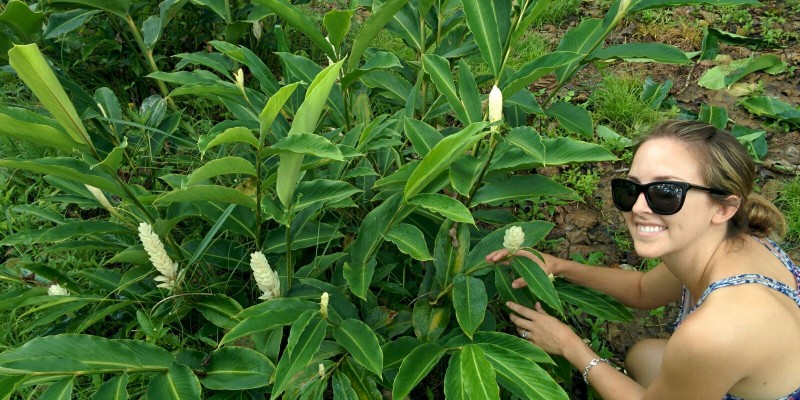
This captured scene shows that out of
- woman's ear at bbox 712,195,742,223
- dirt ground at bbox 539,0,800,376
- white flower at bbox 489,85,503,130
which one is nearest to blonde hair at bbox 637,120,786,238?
woman's ear at bbox 712,195,742,223

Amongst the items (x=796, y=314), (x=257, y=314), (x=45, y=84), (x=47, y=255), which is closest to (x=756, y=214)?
(x=796, y=314)

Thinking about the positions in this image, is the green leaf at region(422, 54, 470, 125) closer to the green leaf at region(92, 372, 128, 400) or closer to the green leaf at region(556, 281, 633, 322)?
the green leaf at region(556, 281, 633, 322)

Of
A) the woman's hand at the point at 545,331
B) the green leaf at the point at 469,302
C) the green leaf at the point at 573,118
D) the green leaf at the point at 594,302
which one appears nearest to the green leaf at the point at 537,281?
the green leaf at the point at 469,302

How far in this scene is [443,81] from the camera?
1.66 metres

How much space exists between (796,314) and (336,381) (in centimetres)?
119

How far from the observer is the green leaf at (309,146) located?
1257 millimetres

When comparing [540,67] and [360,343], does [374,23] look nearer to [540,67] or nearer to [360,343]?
[540,67]

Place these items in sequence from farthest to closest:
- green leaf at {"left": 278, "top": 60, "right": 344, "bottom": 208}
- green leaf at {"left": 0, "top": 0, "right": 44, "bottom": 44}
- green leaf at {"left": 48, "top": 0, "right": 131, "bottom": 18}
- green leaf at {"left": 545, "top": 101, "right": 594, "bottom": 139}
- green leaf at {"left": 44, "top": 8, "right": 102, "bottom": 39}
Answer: green leaf at {"left": 44, "top": 8, "right": 102, "bottom": 39}, green leaf at {"left": 48, "top": 0, "right": 131, "bottom": 18}, green leaf at {"left": 0, "top": 0, "right": 44, "bottom": 44}, green leaf at {"left": 545, "top": 101, "right": 594, "bottom": 139}, green leaf at {"left": 278, "top": 60, "right": 344, "bottom": 208}

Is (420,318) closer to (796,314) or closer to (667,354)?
(667,354)

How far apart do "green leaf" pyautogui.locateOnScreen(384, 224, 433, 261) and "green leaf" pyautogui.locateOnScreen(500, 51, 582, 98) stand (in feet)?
1.41

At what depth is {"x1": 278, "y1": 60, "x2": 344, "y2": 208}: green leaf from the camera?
4.21 feet

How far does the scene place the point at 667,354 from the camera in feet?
5.11

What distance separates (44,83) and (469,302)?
1.09 meters

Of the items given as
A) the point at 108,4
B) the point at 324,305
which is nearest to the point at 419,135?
the point at 324,305
